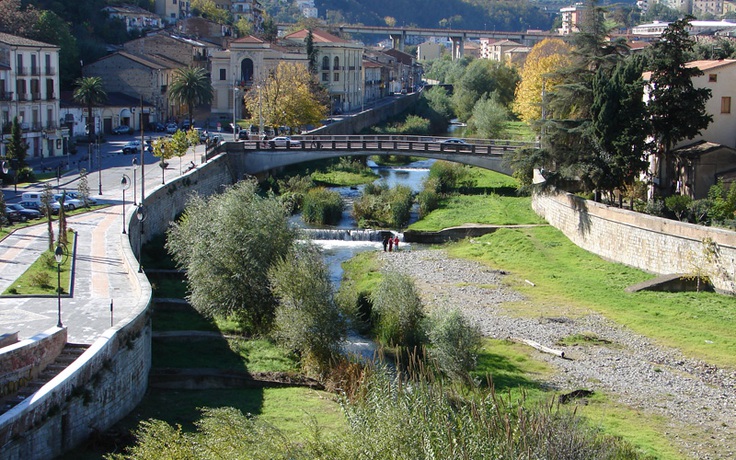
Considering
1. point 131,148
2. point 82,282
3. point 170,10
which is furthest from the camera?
point 170,10

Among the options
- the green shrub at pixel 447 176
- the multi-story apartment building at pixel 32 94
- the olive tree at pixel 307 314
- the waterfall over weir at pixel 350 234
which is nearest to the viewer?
the olive tree at pixel 307 314

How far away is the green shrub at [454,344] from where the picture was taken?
30.5 metres

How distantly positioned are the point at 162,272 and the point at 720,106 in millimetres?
29266

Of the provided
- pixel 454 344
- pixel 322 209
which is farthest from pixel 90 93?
pixel 454 344

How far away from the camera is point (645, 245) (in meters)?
45.0

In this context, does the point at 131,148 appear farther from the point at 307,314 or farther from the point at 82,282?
the point at 307,314

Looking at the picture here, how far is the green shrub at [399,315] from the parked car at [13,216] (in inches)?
746

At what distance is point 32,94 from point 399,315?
148ft

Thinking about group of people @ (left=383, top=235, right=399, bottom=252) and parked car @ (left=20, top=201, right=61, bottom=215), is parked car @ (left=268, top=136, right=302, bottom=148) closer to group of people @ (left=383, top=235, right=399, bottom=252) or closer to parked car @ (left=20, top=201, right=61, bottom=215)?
group of people @ (left=383, top=235, right=399, bottom=252)

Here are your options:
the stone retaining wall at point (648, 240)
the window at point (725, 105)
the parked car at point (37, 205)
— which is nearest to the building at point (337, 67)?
the stone retaining wall at point (648, 240)

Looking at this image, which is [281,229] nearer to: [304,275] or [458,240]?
[304,275]

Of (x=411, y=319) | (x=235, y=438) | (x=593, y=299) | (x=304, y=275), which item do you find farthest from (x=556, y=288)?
(x=235, y=438)

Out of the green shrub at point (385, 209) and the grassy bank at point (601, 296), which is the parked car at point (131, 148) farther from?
the grassy bank at point (601, 296)

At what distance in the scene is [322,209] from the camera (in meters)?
61.5
